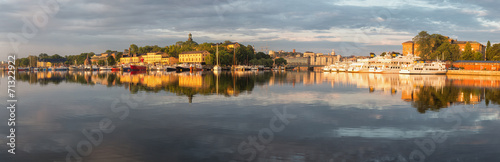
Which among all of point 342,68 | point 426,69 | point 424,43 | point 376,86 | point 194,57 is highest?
point 424,43

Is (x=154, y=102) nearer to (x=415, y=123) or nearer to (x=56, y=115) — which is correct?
(x=56, y=115)

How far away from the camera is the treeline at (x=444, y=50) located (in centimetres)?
10912

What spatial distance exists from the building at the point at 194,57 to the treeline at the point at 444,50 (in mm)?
90510

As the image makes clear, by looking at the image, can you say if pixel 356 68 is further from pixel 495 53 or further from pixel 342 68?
pixel 495 53

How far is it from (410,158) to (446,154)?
1.34 m

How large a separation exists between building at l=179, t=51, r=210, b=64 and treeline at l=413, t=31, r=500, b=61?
90510 mm

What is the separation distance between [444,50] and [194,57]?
105026 mm

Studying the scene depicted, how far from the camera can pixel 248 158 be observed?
33.0 feet

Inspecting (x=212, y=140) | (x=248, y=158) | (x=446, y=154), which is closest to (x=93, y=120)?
(x=212, y=140)

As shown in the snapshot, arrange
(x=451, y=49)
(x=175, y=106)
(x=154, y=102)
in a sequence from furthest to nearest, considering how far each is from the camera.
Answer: (x=451, y=49)
(x=154, y=102)
(x=175, y=106)

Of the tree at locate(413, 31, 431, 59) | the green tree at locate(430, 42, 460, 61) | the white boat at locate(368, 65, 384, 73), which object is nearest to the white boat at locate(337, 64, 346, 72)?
the white boat at locate(368, 65, 384, 73)

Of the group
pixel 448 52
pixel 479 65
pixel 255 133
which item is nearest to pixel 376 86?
pixel 255 133

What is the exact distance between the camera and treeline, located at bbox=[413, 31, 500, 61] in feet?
358

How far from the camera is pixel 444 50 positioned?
114 m
